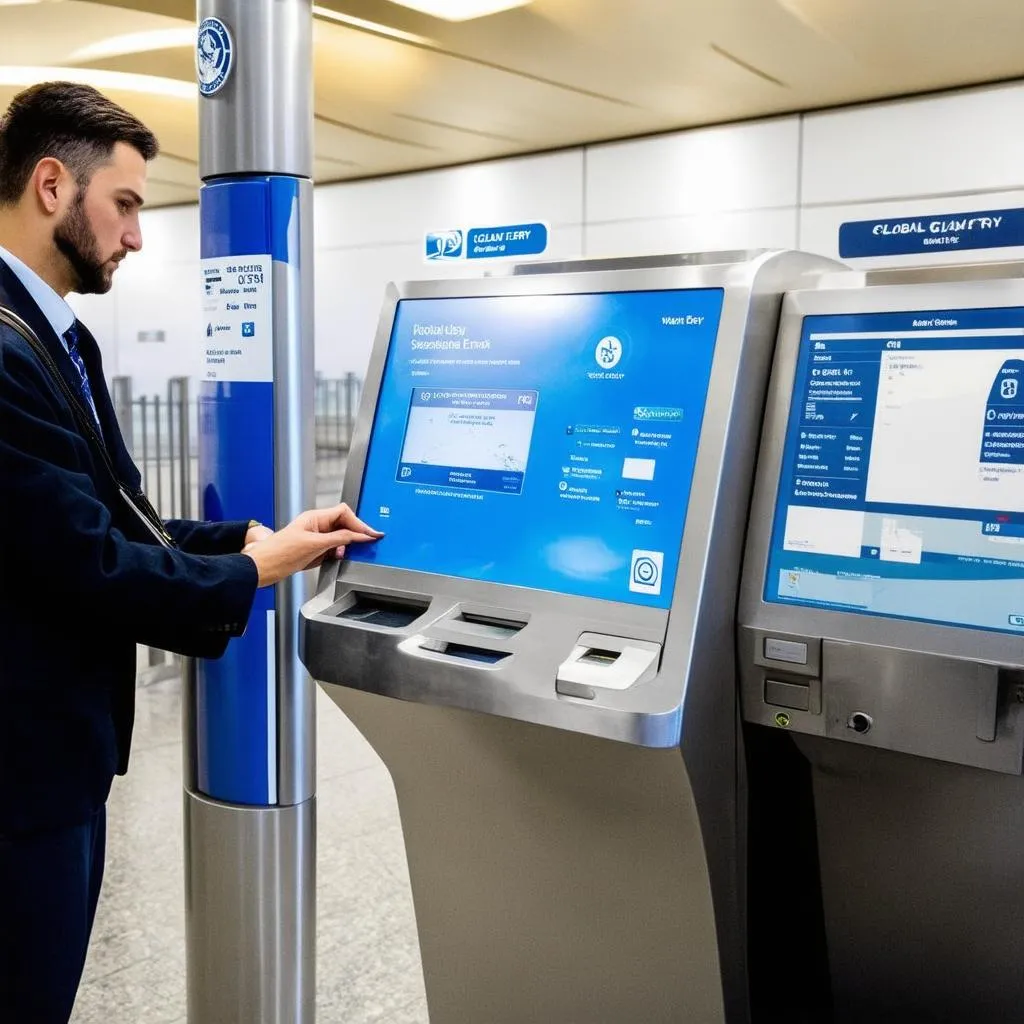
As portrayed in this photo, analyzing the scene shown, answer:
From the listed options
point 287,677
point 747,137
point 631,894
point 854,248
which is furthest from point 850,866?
point 747,137

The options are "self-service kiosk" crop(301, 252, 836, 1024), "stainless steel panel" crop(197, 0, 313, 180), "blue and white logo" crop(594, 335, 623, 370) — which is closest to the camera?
"self-service kiosk" crop(301, 252, 836, 1024)

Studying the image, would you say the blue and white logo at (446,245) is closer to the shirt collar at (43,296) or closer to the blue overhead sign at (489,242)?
the blue overhead sign at (489,242)

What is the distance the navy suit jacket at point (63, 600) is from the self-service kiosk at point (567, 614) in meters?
0.19

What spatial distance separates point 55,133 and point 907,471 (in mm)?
1243

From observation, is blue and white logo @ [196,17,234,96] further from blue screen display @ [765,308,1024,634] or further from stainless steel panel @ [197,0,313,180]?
blue screen display @ [765,308,1024,634]

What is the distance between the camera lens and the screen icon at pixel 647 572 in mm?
1331

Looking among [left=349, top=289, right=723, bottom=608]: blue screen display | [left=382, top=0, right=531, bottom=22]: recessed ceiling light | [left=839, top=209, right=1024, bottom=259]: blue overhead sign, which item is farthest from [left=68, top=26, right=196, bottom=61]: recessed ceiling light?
[left=839, top=209, right=1024, bottom=259]: blue overhead sign

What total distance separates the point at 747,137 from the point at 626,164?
97cm

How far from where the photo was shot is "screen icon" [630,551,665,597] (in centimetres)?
133

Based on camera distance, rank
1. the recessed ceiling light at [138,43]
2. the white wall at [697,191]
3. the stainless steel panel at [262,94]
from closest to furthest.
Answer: the stainless steel panel at [262,94] → the recessed ceiling light at [138,43] → the white wall at [697,191]

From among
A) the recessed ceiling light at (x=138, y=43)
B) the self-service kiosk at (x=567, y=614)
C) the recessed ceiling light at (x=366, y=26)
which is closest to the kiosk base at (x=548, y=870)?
the self-service kiosk at (x=567, y=614)

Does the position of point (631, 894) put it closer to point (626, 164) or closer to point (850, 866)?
point (850, 866)

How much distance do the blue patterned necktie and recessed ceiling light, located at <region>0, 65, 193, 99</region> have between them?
570 centimetres

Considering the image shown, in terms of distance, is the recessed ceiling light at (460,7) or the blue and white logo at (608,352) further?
the recessed ceiling light at (460,7)
